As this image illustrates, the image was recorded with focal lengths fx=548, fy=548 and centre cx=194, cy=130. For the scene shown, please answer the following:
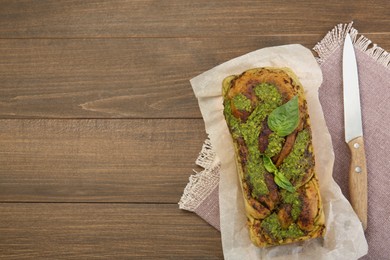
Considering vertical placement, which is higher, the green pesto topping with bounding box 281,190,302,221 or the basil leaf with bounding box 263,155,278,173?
the basil leaf with bounding box 263,155,278,173

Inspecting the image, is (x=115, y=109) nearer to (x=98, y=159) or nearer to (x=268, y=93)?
(x=98, y=159)

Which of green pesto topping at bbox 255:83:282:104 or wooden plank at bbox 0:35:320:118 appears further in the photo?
wooden plank at bbox 0:35:320:118

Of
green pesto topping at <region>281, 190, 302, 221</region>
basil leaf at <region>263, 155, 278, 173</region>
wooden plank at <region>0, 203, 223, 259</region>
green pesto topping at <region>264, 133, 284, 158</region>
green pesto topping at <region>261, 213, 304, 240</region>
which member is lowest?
wooden plank at <region>0, 203, 223, 259</region>

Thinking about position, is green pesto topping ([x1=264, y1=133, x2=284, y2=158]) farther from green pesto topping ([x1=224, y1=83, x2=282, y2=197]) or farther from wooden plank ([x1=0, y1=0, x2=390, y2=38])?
wooden plank ([x1=0, y1=0, x2=390, y2=38])

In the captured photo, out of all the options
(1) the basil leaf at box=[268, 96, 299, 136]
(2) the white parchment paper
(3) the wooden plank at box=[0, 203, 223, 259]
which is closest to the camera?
(1) the basil leaf at box=[268, 96, 299, 136]

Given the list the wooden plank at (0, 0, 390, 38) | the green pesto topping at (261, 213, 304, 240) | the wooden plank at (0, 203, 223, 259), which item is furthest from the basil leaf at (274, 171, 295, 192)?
the wooden plank at (0, 0, 390, 38)

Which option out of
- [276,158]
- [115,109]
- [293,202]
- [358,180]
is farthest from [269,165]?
[115,109]

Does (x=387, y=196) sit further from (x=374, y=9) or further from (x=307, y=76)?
(x=374, y=9)

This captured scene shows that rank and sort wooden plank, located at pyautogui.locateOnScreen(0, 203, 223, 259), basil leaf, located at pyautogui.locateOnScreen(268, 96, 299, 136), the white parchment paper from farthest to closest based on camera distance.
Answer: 1. wooden plank, located at pyautogui.locateOnScreen(0, 203, 223, 259)
2. the white parchment paper
3. basil leaf, located at pyautogui.locateOnScreen(268, 96, 299, 136)
